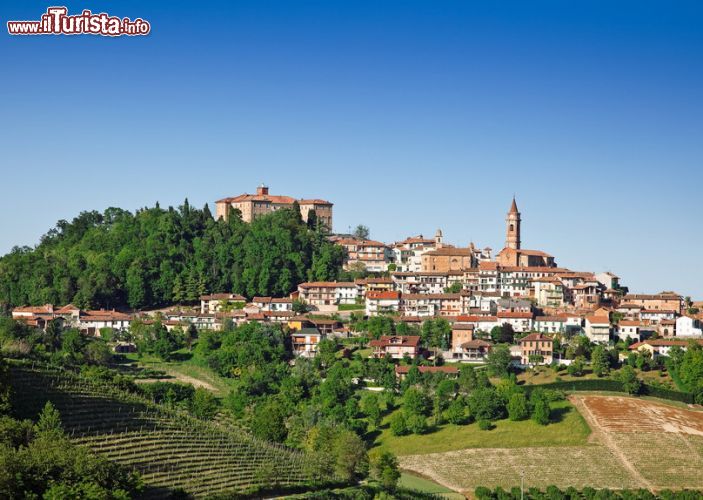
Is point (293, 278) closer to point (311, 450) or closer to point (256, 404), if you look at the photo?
point (256, 404)

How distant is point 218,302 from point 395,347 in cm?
1723

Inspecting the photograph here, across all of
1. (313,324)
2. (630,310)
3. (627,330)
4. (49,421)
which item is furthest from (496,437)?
(49,421)

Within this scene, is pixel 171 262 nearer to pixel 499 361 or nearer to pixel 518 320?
pixel 518 320

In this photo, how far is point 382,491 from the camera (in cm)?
4475

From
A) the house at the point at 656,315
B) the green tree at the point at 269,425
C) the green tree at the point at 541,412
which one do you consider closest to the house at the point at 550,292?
the house at the point at 656,315

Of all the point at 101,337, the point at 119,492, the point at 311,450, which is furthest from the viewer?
the point at 101,337

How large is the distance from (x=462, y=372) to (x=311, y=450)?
15632 millimetres

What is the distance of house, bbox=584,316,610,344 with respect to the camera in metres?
72.7

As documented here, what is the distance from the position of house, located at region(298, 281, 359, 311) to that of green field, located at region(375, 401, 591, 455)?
22.8 m

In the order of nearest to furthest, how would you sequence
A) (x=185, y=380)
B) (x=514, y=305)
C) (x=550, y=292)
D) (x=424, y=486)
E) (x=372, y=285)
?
(x=424, y=486) → (x=185, y=380) → (x=514, y=305) → (x=550, y=292) → (x=372, y=285)

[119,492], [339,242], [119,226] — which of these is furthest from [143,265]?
[119,492]

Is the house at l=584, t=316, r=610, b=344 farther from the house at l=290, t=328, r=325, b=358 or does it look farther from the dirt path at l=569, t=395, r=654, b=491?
the house at l=290, t=328, r=325, b=358

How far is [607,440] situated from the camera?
56219 mm

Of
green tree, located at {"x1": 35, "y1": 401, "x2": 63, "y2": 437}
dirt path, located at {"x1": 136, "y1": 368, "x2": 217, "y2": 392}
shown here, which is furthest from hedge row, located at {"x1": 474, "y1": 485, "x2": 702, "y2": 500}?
dirt path, located at {"x1": 136, "y1": 368, "x2": 217, "y2": 392}
